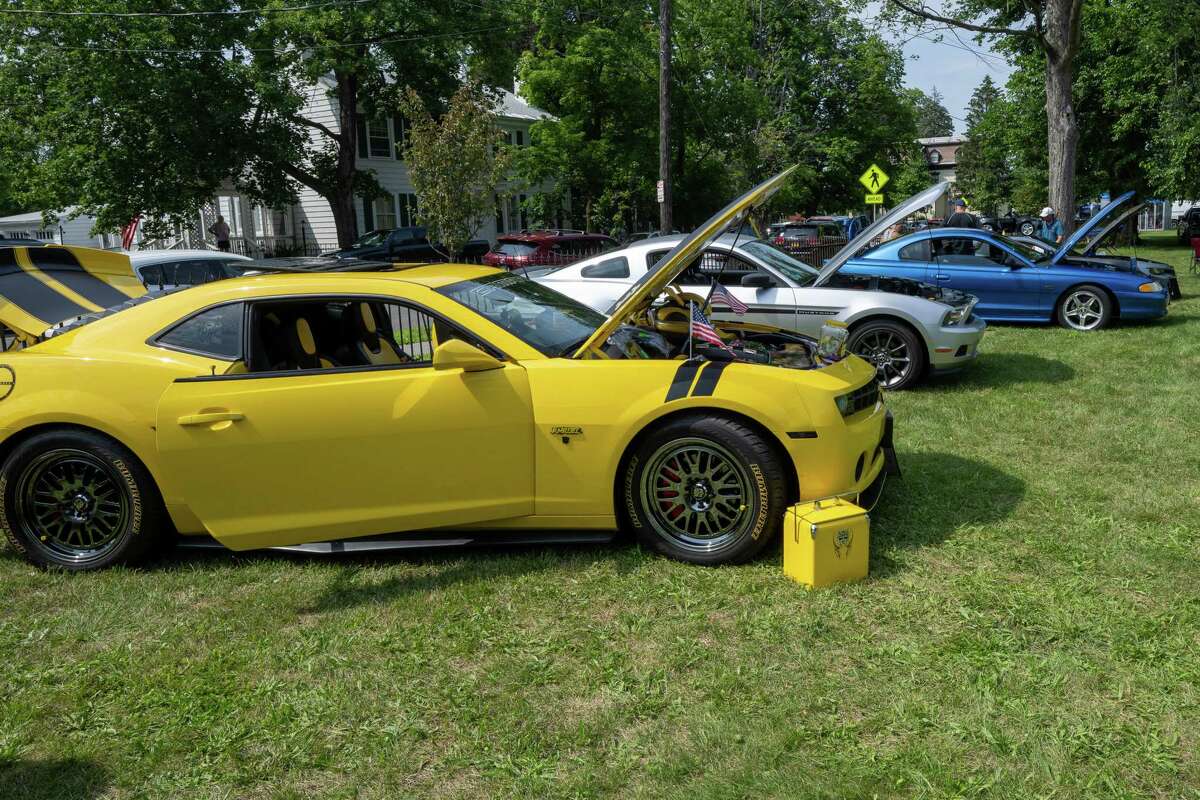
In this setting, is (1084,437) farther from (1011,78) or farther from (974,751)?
(1011,78)

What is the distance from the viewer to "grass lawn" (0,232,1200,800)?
309cm

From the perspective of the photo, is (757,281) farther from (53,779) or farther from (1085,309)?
(53,779)

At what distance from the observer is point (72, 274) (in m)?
6.40

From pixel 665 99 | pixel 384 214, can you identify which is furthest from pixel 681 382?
pixel 384 214

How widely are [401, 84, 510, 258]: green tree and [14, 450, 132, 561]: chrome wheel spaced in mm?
Answer: 12256

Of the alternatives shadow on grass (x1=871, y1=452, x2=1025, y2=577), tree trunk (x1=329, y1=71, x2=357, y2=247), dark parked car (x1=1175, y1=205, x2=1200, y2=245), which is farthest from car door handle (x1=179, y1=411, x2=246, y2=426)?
dark parked car (x1=1175, y1=205, x2=1200, y2=245)

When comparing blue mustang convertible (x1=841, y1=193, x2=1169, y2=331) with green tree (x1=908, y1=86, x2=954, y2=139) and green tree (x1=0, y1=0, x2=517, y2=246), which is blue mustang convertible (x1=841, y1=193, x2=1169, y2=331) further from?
green tree (x1=908, y1=86, x2=954, y2=139)

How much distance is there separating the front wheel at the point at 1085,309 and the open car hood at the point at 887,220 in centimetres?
465

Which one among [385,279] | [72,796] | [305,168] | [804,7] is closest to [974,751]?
[72,796]

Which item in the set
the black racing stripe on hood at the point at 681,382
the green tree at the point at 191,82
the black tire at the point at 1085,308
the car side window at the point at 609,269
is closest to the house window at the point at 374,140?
the green tree at the point at 191,82

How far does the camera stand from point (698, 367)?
4645mm

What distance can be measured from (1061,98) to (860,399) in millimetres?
18920

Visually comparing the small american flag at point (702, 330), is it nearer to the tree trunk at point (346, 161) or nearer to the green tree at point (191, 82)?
the green tree at point (191, 82)

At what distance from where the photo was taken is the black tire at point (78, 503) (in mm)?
4746
